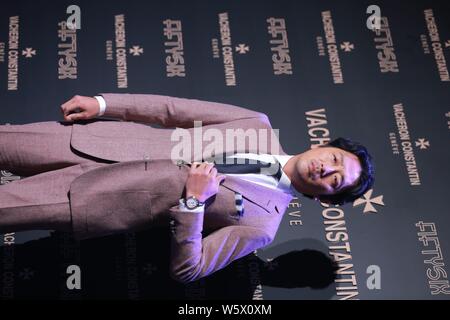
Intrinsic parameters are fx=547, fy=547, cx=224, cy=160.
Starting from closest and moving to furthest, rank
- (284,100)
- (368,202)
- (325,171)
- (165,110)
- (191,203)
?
(191,203) → (325,171) → (165,110) → (368,202) → (284,100)

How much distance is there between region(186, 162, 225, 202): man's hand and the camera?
1755mm

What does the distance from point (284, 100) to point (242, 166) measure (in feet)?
2.30

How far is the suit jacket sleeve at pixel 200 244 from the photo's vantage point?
1764 mm

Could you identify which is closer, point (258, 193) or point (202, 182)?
point (202, 182)

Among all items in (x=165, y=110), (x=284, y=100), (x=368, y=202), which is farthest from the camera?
(x=284, y=100)

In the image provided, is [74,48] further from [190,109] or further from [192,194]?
[192,194]

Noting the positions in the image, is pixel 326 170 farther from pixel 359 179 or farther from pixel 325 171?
pixel 359 179

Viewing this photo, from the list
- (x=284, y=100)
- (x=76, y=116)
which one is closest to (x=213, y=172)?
(x=76, y=116)

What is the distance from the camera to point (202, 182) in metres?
1.76

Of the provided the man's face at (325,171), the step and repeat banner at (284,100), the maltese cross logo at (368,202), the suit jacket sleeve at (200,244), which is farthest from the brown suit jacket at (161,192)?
the maltese cross logo at (368,202)

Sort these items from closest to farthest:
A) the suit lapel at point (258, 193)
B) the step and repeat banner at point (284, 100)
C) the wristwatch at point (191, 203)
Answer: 1. the wristwatch at point (191, 203)
2. the suit lapel at point (258, 193)
3. the step and repeat banner at point (284, 100)

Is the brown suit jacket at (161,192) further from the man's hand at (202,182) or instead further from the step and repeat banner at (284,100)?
the step and repeat banner at (284,100)

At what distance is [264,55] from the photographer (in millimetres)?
2600
